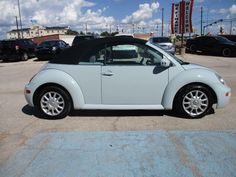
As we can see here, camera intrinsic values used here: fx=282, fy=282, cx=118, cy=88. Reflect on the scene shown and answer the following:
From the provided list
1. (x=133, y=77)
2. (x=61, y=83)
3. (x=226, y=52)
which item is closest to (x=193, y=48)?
(x=226, y=52)

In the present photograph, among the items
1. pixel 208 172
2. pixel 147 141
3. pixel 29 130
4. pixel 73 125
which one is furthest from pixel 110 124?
pixel 208 172

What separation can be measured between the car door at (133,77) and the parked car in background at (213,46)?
16895 mm

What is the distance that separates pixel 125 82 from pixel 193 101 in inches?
53.3

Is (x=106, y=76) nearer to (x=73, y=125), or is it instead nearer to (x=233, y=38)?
(x=73, y=125)

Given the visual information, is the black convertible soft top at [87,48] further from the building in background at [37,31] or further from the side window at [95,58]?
the building in background at [37,31]

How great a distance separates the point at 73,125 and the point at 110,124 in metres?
0.69

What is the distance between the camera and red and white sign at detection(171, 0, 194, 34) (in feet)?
88.2

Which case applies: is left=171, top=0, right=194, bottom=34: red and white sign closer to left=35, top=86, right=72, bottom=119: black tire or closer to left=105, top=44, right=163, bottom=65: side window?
left=105, top=44, right=163, bottom=65: side window

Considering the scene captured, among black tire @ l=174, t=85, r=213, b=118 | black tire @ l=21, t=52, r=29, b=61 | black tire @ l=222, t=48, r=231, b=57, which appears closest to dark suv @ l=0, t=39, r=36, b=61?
black tire @ l=21, t=52, r=29, b=61

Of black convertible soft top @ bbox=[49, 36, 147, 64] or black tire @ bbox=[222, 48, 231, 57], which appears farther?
black tire @ bbox=[222, 48, 231, 57]

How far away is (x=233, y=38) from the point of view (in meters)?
25.8

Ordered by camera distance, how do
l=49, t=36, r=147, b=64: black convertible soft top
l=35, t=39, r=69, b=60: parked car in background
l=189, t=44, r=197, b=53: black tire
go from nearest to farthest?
l=49, t=36, r=147, b=64: black convertible soft top
l=35, t=39, r=69, b=60: parked car in background
l=189, t=44, r=197, b=53: black tire

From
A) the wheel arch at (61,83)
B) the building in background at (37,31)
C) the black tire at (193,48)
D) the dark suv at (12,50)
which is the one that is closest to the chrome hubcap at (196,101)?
the wheel arch at (61,83)

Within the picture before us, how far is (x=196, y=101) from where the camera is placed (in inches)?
212
